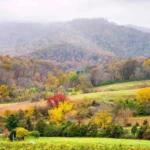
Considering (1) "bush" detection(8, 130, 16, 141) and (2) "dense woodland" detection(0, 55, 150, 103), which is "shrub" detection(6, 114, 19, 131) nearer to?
(1) "bush" detection(8, 130, 16, 141)

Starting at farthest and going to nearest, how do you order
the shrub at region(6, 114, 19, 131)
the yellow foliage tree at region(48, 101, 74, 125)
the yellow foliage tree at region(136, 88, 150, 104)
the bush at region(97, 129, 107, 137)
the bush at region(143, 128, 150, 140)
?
1. the yellow foliage tree at region(136, 88, 150, 104)
2. the yellow foliage tree at region(48, 101, 74, 125)
3. the shrub at region(6, 114, 19, 131)
4. the bush at region(97, 129, 107, 137)
5. the bush at region(143, 128, 150, 140)

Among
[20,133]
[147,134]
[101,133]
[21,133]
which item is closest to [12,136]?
[20,133]

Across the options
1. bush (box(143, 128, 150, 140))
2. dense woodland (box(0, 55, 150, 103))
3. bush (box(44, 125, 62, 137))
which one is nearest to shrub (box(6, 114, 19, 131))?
bush (box(44, 125, 62, 137))

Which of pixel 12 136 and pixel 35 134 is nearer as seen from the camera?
pixel 12 136

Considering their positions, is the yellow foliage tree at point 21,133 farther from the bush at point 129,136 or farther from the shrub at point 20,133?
the bush at point 129,136

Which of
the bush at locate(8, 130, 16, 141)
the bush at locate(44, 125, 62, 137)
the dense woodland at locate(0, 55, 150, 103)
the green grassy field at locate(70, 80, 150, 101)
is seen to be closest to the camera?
the bush at locate(8, 130, 16, 141)

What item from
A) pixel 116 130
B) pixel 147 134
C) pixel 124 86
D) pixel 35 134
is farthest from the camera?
pixel 124 86

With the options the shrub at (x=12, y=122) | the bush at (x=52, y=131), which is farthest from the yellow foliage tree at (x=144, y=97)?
the shrub at (x=12, y=122)

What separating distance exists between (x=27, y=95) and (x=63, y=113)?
27996mm

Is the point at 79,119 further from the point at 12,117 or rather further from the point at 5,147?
the point at 5,147

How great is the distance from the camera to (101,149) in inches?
Answer: 1141

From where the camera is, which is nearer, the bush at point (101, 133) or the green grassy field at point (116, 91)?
the bush at point (101, 133)

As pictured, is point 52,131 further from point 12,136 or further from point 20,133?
point 12,136

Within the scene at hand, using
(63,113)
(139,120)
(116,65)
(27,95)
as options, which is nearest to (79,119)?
(63,113)
